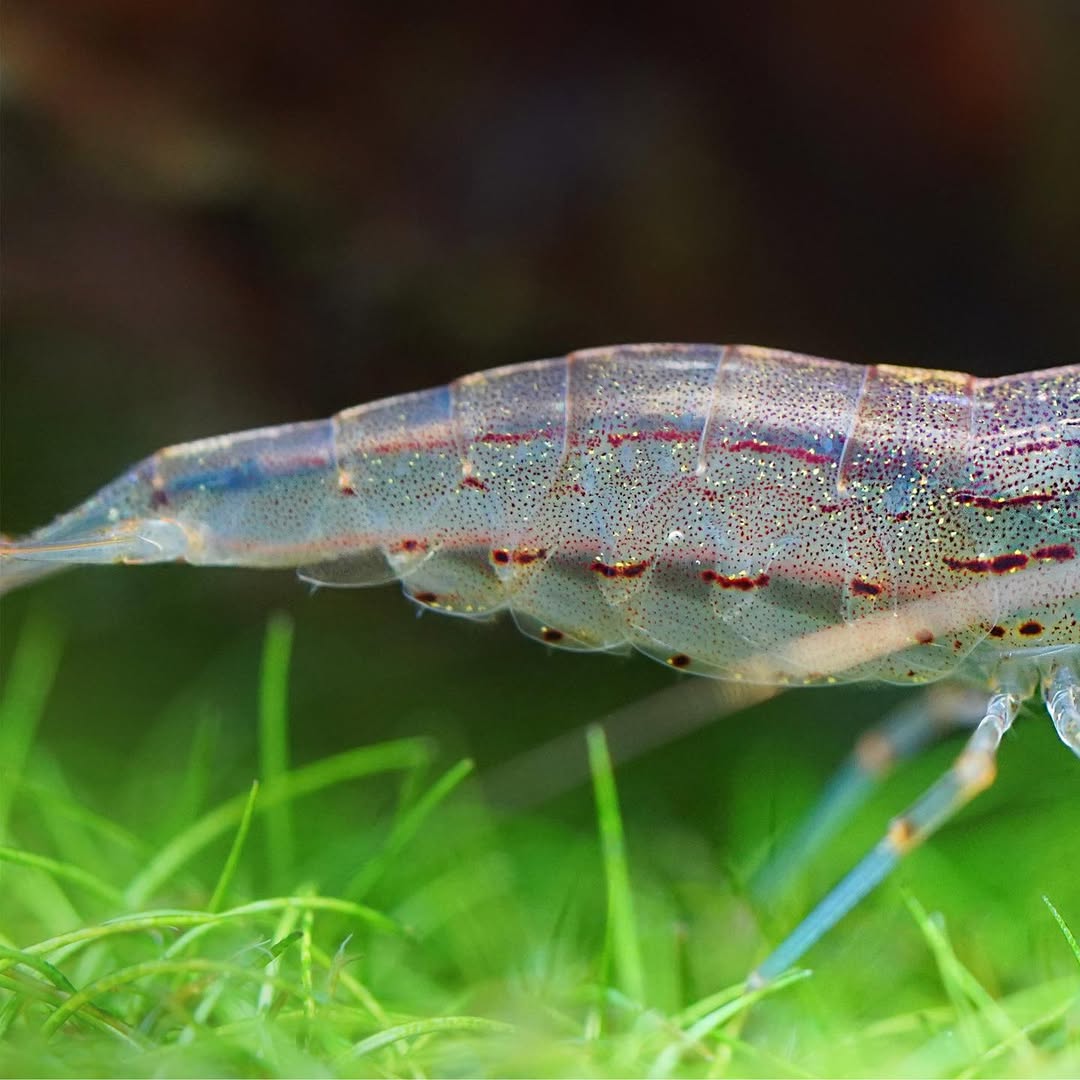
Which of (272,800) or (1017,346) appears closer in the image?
(272,800)

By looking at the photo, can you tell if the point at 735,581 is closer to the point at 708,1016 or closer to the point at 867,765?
the point at 867,765

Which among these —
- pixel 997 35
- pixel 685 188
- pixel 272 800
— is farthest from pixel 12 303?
pixel 997 35

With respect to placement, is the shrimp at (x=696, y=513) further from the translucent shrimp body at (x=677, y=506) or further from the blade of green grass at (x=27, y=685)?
the blade of green grass at (x=27, y=685)

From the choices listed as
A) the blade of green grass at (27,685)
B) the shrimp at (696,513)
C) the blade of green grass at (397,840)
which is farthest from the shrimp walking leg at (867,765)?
the blade of green grass at (27,685)

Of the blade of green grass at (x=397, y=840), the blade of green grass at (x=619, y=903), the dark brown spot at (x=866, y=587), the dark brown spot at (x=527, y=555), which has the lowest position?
the blade of green grass at (x=619, y=903)

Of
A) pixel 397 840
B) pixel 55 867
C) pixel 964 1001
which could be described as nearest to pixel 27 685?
pixel 55 867

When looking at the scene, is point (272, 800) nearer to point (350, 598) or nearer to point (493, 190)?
point (350, 598)
